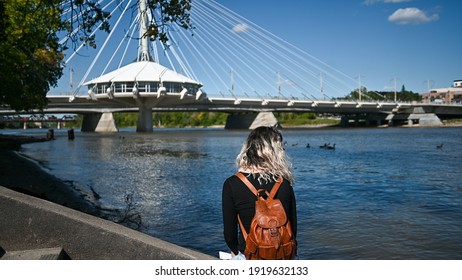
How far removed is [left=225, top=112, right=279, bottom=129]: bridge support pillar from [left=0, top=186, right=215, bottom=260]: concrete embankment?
87.0 m

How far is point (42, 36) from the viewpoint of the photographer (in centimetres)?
2350

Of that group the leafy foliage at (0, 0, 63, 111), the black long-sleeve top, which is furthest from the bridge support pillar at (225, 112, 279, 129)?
the black long-sleeve top

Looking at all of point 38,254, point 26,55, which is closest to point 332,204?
point 38,254

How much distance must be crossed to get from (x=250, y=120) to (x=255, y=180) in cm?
9925

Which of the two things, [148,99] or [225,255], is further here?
[148,99]

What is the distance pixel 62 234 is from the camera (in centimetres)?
409

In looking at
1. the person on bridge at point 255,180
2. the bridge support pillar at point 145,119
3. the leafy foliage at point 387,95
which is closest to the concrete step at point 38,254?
the person on bridge at point 255,180

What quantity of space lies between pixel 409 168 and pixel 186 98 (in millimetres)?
63071

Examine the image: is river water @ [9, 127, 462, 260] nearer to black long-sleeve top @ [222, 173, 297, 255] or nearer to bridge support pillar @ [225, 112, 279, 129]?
black long-sleeve top @ [222, 173, 297, 255]

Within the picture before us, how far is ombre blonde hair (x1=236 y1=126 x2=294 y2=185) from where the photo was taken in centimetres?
298

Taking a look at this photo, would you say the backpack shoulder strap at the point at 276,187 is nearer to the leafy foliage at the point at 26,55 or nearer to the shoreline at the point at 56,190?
the shoreline at the point at 56,190

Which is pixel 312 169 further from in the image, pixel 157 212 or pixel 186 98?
pixel 186 98

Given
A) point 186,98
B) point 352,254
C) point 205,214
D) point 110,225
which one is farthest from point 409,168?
point 186,98

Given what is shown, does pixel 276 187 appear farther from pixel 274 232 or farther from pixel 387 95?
pixel 387 95
